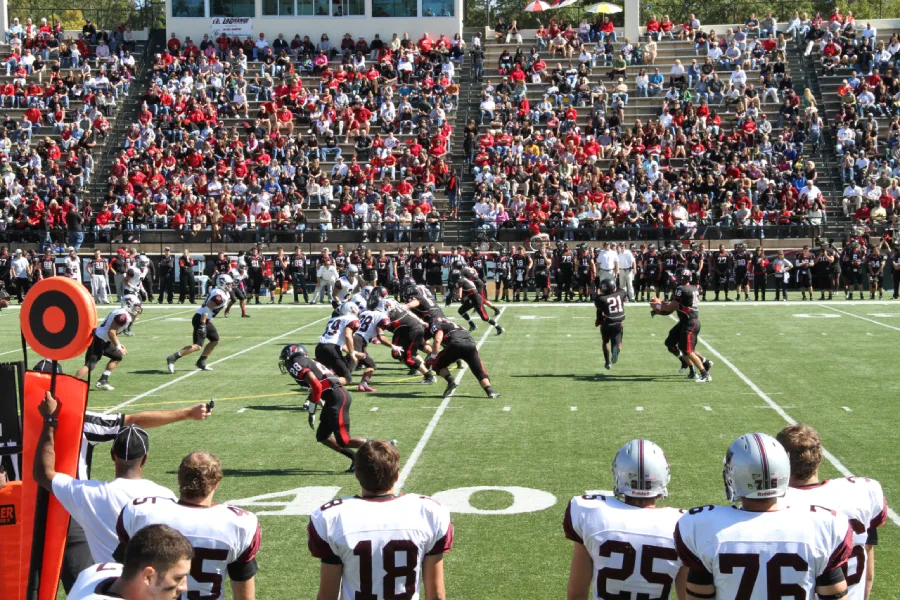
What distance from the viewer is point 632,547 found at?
431 centimetres

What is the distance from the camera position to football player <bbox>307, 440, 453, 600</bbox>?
4.46 m

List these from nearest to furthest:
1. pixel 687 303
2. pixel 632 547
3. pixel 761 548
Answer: pixel 761 548, pixel 632 547, pixel 687 303

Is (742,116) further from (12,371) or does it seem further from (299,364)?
(12,371)

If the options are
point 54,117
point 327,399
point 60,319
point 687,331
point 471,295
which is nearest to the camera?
point 60,319

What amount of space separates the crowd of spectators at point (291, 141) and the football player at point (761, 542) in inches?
1241

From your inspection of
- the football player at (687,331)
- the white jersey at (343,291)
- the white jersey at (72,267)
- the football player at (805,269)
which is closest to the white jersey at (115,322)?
the white jersey at (343,291)

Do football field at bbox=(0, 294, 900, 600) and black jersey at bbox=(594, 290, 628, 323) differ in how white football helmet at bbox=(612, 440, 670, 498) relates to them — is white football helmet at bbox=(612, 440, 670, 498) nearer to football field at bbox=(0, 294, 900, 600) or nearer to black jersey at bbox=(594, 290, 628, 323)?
football field at bbox=(0, 294, 900, 600)

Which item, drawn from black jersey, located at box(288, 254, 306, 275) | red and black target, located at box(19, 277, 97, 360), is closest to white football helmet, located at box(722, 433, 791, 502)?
red and black target, located at box(19, 277, 97, 360)

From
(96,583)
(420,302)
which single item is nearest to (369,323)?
(420,302)

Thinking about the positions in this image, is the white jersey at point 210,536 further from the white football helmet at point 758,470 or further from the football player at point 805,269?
the football player at point 805,269

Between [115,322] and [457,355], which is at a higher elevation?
[115,322]

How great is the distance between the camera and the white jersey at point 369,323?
1505 centimetres

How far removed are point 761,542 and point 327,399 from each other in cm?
655

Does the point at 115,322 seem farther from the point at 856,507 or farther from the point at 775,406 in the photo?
the point at 856,507
